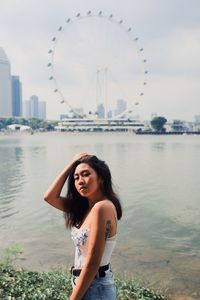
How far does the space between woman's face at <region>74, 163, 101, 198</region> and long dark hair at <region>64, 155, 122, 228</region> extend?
30mm

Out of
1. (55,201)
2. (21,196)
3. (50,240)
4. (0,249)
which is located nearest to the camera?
(55,201)

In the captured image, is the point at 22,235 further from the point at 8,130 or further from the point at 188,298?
the point at 8,130

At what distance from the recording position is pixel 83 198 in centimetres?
290

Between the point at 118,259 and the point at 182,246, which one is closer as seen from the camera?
the point at 118,259

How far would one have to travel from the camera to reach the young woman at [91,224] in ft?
7.95

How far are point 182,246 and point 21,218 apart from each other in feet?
18.7

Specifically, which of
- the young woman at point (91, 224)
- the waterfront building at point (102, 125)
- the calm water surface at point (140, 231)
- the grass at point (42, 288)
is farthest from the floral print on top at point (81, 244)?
the waterfront building at point (102, 125)

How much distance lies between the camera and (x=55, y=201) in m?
3.12

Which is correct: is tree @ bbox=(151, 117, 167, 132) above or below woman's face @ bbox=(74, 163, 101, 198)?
below

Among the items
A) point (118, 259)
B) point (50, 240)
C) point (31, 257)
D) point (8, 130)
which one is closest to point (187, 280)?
point (118, 259)

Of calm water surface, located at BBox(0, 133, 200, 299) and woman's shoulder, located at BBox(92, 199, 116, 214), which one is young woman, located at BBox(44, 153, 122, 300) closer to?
woman's shoulder, located at BBox(92, 199, 116, 214)

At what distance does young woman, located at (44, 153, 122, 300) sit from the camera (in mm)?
2422

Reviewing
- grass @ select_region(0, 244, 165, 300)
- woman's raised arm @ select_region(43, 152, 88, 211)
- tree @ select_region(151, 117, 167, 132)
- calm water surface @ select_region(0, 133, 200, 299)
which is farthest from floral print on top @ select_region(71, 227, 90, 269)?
tree @ select_region(151, 117, 167, 132)

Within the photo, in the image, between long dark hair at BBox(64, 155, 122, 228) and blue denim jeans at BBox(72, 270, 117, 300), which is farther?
long dark hair at BBox(64, 155, 122, 228)
